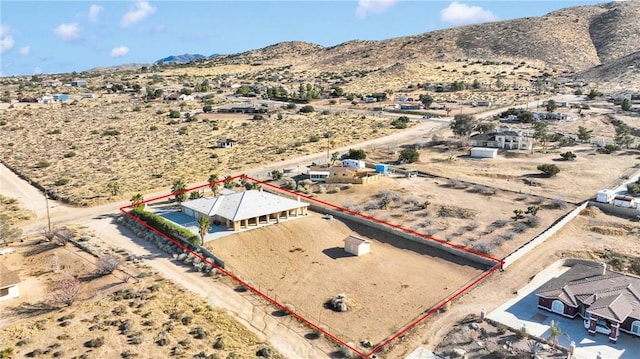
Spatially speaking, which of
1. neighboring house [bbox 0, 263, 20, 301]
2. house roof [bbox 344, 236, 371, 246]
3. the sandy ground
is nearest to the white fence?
the sandy ground

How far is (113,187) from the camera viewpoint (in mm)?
52625

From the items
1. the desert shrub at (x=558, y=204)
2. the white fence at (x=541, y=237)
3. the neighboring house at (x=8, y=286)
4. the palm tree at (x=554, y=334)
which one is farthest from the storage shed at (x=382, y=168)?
the neighboring house at (x=8, y=286)

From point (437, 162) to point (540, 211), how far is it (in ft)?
65.3

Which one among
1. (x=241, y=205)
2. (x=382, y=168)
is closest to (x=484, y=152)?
(x=382, y=168)

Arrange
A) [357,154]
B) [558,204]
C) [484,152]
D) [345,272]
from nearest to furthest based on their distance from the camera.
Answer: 1. [345,272]
2. [558,204]
3. [357,154]
4. [484,152]

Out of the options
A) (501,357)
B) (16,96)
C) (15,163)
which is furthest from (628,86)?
(16,96)

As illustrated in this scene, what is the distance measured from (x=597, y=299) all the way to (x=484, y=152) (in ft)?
124

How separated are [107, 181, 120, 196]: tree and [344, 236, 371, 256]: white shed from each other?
2712 cm

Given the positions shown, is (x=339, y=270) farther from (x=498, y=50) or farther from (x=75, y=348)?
(x=498, y=50)

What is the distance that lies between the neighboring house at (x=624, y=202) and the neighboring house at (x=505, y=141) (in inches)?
914

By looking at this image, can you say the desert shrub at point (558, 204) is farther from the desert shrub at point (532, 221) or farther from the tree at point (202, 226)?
the tree at point (202, 226)

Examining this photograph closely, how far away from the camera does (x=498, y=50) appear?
178m

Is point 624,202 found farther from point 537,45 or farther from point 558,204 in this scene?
point 537,45

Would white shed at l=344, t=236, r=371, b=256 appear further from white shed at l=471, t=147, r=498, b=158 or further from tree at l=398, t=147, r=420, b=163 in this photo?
white shed at l=471, t=147, r=498, b=158
